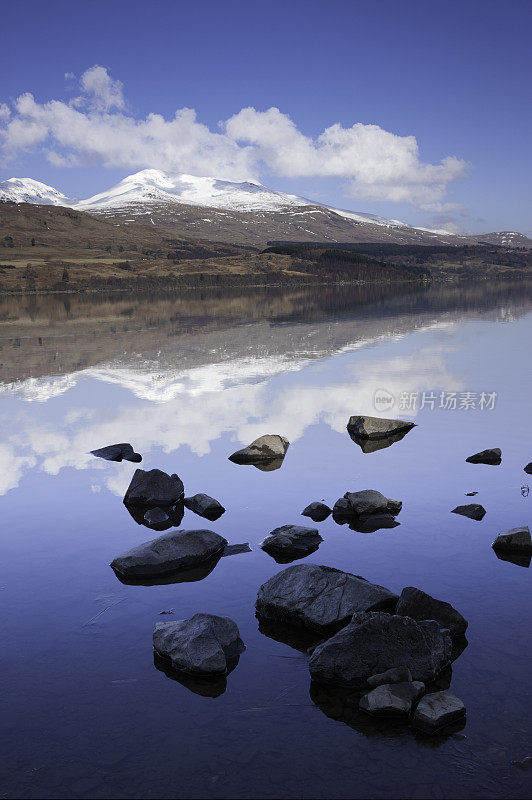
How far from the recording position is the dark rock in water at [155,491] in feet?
66.1

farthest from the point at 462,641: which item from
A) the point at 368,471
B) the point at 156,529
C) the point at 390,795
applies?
the point at 368,471

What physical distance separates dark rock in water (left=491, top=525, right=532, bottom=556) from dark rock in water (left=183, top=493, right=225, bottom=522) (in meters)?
7.36

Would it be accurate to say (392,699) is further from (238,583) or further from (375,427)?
(375,427)

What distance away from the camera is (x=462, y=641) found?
40.9ft

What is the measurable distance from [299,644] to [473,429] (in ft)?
57.5

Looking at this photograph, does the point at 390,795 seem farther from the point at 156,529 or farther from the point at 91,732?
the point at 156,529

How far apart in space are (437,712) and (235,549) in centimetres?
739

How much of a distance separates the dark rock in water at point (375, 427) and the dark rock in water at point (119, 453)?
864cm

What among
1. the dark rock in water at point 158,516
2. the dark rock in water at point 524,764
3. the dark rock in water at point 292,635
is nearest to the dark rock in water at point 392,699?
the dark rock in water at point 524,764

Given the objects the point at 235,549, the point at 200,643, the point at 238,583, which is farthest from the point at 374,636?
the point at 235,549

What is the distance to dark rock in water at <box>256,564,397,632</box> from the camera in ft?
42.9

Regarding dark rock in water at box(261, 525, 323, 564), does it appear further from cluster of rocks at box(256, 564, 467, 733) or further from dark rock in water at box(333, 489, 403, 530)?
cluster of rocks at box(256, 564, 467, 733)

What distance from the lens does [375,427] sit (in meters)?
27.2

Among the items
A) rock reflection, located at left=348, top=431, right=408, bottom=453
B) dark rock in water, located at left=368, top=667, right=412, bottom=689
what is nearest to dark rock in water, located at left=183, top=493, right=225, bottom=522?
rock reflection, located at left=348, top=431, right=408, bottom=453
